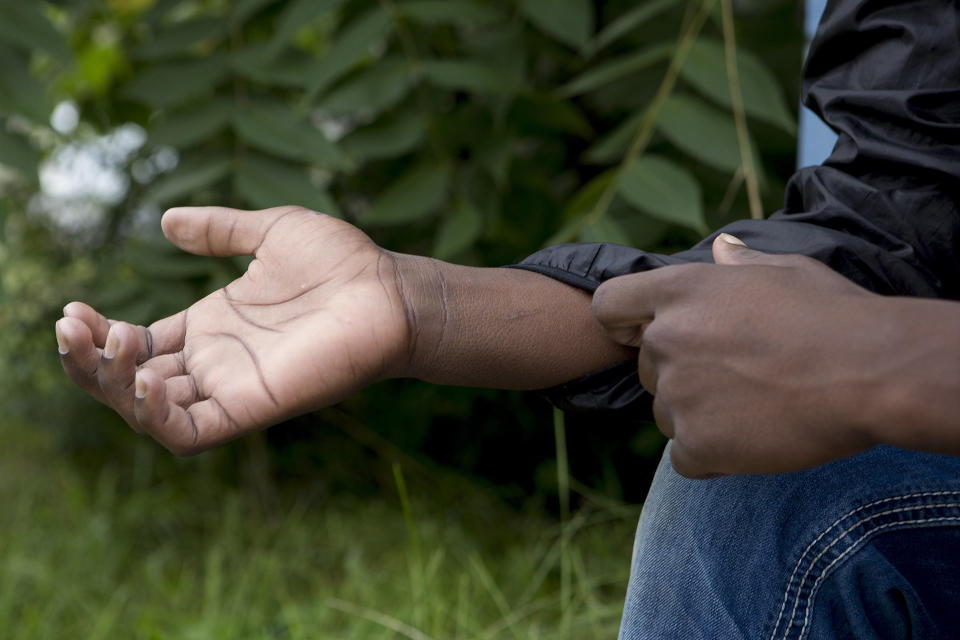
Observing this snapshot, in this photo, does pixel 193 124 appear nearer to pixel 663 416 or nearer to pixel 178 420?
pixel 178 420

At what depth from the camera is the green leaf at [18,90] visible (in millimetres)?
1169

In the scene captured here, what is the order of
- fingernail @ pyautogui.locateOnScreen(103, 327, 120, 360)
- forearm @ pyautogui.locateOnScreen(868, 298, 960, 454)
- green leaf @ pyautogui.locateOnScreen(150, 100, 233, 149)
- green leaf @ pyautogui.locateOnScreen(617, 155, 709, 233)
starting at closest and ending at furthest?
forearm @ pyautogui.locateOnScreen(868, 298, 960, 454)
fingernail @ pyautogui.locateOnScreen(103, 327, 120, 360)
green leaf @ pyautogui.locateOnScreen(617, 155, 709, 233)
green leaf @ pyautogui.locateOnScreen(150, 100, 233, 149)

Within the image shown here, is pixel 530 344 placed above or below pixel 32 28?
below

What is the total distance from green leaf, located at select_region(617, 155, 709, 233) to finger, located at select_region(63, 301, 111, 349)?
687mm

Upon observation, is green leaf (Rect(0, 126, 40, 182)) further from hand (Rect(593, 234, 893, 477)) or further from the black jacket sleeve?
hand (Rect(593, 234, 893, 477))

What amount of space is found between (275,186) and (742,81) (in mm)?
678

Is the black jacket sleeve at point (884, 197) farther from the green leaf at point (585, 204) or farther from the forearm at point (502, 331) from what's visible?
the green leaf at point (585, 204)

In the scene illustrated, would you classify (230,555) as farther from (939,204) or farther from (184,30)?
(939,204)

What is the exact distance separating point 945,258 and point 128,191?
1799 mm

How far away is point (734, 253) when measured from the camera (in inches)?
27.7

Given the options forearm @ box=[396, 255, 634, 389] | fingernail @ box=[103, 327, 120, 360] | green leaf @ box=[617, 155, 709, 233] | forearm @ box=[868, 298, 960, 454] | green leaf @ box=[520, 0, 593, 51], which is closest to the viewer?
forearm @ box=[868, 298, 960, 454]

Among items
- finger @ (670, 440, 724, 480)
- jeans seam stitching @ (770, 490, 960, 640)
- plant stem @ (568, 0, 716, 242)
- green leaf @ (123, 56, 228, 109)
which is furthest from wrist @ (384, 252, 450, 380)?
green leaf @ (123, 56, 228, 109)

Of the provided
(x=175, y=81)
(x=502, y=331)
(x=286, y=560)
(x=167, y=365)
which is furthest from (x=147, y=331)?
(x=286, y=560)

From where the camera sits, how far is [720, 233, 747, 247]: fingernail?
73cm
